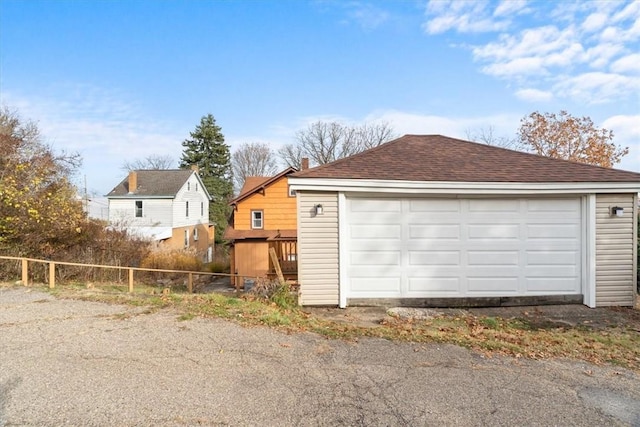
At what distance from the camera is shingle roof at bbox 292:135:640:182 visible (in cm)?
704

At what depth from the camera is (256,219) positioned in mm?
21016

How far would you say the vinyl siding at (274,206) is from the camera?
68.6ft

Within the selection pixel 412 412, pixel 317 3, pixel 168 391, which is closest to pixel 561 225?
pixel 412 412

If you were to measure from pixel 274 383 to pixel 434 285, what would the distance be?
4.58 meters

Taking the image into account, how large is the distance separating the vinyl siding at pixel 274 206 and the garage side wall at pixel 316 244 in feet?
45.6

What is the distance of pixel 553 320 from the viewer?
6.30 m

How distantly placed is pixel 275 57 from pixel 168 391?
526 inches

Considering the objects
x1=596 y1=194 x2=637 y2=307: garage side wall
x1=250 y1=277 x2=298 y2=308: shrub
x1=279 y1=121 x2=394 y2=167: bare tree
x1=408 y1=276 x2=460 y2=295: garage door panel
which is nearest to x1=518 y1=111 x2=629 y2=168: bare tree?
x1=279 y1=121 x2=394 y2=167: bare tree

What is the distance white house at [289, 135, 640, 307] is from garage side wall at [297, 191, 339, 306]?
19mm

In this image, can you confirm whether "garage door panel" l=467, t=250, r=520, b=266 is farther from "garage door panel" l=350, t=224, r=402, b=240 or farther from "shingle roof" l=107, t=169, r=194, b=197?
"shingle roof" l=107, t=169, r=194, b=197

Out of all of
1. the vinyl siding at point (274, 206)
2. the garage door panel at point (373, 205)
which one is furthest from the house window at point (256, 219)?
the garage door panel at point (373, 205)

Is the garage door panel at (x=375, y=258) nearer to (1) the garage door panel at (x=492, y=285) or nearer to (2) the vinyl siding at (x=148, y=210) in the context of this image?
(1) the garage door panel at (x=492, y=285)

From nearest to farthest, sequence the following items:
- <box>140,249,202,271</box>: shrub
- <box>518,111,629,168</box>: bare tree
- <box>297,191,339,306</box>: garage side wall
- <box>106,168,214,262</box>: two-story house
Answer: <box>297,191,339,306</box>: garage side wall, <box>140,249,202,271</box>: shrub, <box>518,111,629,168</box>: bare tree, <box>106,168,214,262</box>: two-story house

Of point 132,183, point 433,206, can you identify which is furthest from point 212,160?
point 433,206
